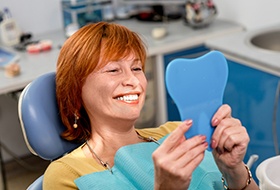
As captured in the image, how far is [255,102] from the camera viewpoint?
2730mm

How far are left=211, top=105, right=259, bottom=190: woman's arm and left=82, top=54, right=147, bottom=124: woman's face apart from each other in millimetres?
245

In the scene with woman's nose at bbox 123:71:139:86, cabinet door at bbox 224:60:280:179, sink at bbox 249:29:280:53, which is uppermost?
woman's nose at bbox 123:71:139:86

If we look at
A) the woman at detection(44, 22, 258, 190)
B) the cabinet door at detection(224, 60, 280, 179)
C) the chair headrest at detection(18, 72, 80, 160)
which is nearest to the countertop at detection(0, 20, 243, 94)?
the cabinet door at detection(224, 60, 280, 179)

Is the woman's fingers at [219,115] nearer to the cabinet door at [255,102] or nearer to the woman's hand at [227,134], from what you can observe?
the woman's hand at [227,134]

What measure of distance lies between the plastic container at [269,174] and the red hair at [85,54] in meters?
0.50

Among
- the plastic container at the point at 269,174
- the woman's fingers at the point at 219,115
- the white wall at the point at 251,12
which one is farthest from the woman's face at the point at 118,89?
the white wall at the point at 251,12

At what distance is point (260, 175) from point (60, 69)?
70cm

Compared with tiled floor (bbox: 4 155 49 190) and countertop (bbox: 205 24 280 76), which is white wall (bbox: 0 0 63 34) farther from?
countertop (bbox: 205 24 280 76)

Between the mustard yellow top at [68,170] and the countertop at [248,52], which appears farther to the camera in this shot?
the countertop at [248,52]

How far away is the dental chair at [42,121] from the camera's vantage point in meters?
1.73

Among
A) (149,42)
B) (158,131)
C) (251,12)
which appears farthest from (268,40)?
(158,131)

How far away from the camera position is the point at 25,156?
12.0 feet

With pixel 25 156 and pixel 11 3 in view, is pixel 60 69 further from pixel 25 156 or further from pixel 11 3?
pixel 25 156

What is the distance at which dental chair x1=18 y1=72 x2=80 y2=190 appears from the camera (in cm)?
173
